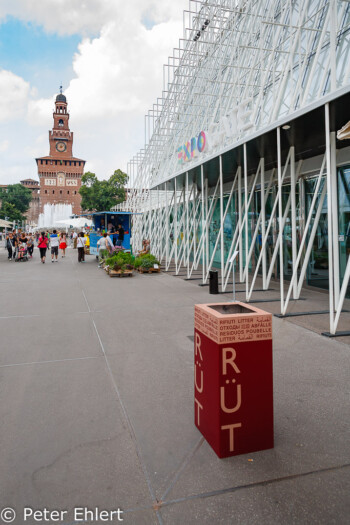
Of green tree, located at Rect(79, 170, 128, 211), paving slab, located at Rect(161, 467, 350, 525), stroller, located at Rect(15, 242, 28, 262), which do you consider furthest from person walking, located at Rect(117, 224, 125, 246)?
green tree, located at Rect(79, 170, 128, 211)

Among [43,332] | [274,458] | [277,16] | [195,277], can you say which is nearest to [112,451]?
[274,458]

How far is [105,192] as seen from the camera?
6856 centimetres

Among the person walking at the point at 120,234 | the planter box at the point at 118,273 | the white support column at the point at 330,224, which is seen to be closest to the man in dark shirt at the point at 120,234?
the person walking at the point at 120,234

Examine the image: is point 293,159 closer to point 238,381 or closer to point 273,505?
point 238,381

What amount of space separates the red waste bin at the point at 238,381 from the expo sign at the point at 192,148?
36.1 feet

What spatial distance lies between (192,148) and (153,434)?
12333 mm

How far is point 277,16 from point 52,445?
1886cm

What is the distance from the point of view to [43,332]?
6832 millimetres

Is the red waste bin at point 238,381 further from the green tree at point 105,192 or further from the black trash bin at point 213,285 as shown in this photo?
the green tree at point 105,192

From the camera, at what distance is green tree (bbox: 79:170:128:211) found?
6856cm

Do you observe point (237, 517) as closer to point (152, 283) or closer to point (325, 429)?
point (325, 429)

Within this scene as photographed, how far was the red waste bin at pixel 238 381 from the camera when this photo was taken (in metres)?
2.89

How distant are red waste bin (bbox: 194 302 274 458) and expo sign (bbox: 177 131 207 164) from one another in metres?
11.0

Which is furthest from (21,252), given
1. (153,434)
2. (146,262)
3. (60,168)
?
(60,168)
